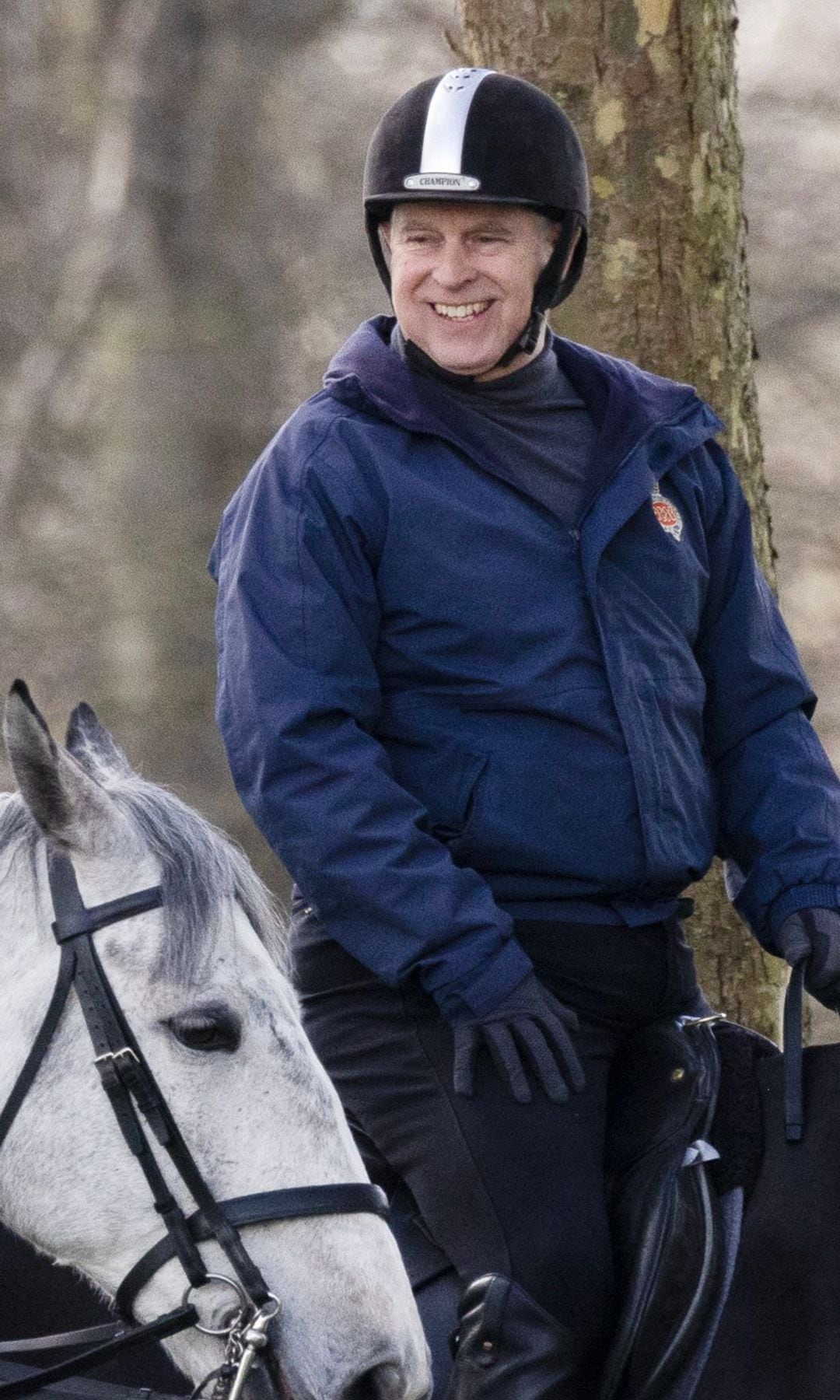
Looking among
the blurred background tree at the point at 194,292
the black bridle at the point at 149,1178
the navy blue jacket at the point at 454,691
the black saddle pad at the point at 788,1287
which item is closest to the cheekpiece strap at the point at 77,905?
the black bridle at the point at 149,1178

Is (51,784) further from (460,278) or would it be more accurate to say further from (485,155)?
(485,155)

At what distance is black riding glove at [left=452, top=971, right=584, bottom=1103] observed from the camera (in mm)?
2734

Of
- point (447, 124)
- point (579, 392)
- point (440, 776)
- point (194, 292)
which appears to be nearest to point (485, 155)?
point (447, 124)

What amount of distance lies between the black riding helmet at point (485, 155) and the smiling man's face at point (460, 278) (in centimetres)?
4

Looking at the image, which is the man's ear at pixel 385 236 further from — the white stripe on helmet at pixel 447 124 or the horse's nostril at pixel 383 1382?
the horse's nostril at pixel 383 1382

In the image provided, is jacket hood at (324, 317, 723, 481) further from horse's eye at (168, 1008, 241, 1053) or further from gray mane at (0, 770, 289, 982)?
horse's eye at (168, 1008, 241, 1053)

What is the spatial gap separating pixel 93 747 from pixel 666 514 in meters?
1.08

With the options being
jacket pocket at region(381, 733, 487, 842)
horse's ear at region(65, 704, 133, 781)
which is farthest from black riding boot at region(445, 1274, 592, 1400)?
horse's ear at region(65, 704, 133, 781)

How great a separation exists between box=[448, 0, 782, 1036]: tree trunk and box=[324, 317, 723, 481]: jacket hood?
1.23 m

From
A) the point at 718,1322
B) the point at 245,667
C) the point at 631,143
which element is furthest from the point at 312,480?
the point at 631,143

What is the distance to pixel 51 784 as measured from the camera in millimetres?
2439

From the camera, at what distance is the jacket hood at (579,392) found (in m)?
3.04

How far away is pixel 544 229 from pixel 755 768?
3.43 feet

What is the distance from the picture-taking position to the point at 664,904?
3080 mm
